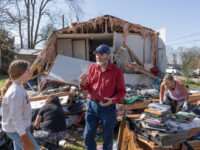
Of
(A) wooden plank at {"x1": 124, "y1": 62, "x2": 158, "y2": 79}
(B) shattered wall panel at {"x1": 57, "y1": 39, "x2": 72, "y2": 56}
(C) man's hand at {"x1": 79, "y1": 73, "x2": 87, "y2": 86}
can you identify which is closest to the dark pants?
(C) man's hand at {"x1": 79, "y1": 73, "x2": 87, "y2": 86}

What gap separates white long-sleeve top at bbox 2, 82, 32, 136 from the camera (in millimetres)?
1738

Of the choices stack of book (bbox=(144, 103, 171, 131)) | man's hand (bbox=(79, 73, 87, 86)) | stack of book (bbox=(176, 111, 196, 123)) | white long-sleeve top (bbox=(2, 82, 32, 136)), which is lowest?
stack of book (bbox=(176, 111, 196, 123))

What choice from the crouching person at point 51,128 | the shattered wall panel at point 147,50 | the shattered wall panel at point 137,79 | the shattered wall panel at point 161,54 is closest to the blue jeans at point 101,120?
the crouching person at point 51,128

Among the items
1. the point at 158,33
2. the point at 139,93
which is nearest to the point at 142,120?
the point at 139,93

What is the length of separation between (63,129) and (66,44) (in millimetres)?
6443

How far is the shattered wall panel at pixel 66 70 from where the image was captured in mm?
6492

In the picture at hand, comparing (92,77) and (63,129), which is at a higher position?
(92,77)

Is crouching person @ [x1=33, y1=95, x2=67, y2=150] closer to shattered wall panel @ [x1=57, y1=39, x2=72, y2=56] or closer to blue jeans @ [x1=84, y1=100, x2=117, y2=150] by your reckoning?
blue jeans @ [x1=84, y1=100, x2=117, y2=150]

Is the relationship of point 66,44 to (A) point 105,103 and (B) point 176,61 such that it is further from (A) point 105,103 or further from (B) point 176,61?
(B) point 176,61

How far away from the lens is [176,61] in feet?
87.2

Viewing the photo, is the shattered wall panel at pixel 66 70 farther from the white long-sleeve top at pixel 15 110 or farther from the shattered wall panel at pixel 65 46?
the white long-sleeve top at pixel 15 110

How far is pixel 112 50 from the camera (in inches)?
301

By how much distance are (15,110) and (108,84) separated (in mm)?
1214

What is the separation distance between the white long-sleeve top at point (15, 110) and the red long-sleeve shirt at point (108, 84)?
36.8 inches
